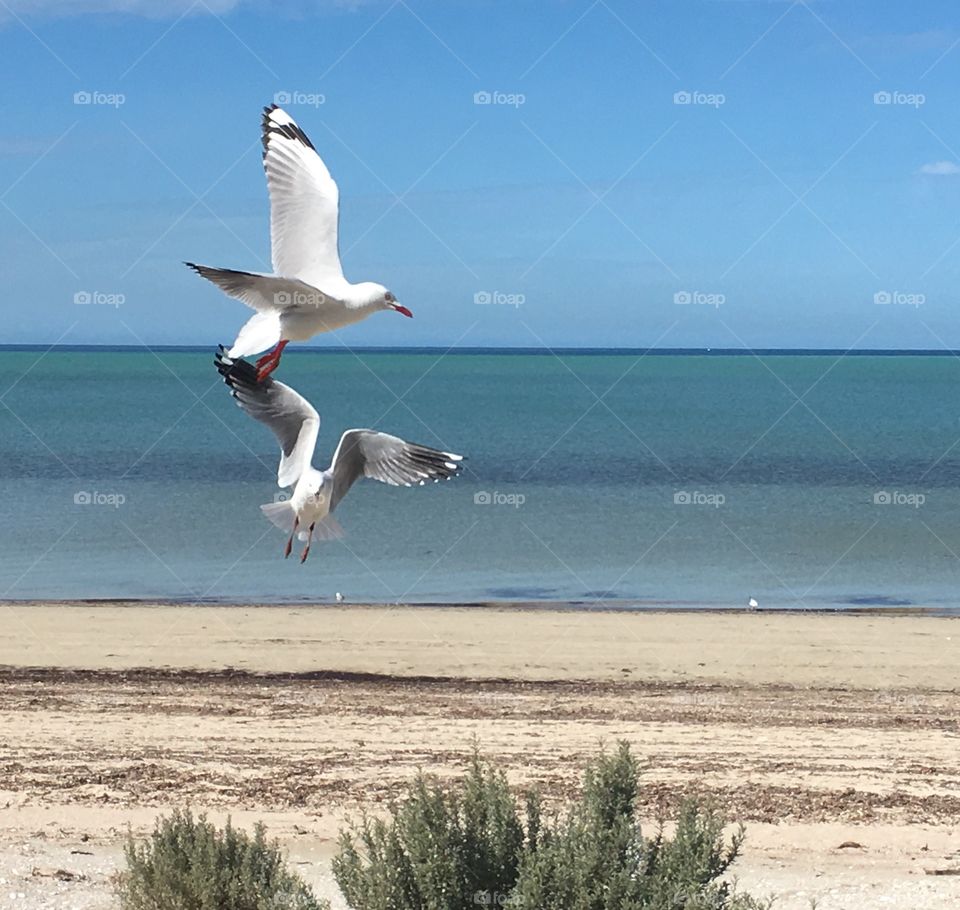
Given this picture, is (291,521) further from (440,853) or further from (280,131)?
(440,853)

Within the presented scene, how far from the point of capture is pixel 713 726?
15.5m

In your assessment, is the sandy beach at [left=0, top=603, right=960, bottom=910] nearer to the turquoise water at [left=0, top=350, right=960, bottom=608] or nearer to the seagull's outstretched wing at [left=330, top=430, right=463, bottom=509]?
the turquoise water at [left=0, top=350, right=960, bottom=608]

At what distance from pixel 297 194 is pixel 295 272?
29 cm

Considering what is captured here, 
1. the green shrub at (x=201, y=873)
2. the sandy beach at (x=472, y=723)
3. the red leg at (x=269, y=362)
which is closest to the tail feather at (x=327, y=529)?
the red leg at (x=269, y=362)

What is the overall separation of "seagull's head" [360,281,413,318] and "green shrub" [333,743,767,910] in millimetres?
3504

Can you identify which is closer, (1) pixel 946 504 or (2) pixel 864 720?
(2) pixel 864 720

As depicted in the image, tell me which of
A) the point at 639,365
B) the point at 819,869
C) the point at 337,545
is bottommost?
the point at 819,869

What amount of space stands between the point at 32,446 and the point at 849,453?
3076cm

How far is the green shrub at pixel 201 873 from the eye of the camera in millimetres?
6676

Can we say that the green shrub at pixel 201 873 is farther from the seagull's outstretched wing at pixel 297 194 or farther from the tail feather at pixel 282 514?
the seagull's outstretched wing at pixel 297 194

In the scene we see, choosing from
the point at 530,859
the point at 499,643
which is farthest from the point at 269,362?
the point at 499,643

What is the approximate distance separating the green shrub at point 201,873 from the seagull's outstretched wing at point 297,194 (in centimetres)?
425

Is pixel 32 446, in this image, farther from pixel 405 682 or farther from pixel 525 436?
pixel 405 682

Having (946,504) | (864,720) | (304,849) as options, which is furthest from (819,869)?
(946,504)
